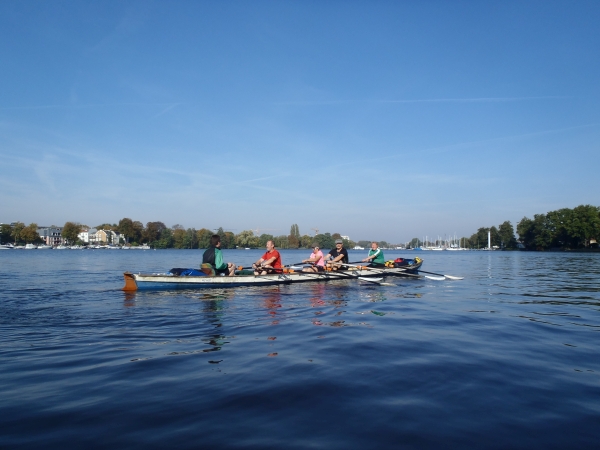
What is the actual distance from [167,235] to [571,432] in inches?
6028

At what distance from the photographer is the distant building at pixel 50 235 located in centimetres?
15675

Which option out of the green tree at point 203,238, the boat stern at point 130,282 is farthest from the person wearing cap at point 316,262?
the green tree at point 203,238

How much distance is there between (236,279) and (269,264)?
214 centimetres

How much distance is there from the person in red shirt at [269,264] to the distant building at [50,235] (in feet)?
540

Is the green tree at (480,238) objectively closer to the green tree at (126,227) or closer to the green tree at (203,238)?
the green tree at (203,238)

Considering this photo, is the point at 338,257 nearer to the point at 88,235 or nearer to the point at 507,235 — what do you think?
the point at 507,235

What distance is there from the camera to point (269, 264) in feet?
60.1

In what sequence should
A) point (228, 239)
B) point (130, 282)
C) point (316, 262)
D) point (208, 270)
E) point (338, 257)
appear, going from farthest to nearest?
point (228, 239) → point (338, 257) → point (316, 262) → point (208, 270) → point (130, 282)

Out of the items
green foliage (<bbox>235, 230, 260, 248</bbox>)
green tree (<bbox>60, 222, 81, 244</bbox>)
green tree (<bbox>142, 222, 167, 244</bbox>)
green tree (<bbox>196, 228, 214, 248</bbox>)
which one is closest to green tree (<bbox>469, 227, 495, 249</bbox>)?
green foliage (<bbox>235, 230, 260, 248</bbox>)

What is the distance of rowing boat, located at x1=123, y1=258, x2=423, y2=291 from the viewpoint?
15.4m

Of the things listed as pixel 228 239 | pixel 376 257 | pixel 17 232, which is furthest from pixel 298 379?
pixel 17 232

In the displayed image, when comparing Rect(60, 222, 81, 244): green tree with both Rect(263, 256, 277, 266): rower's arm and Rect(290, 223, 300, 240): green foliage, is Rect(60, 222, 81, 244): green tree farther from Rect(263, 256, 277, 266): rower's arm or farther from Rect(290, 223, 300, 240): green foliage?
Rect(263, 256, 277, 266): rower's arm

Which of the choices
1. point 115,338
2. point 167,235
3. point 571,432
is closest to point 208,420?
point 571,432

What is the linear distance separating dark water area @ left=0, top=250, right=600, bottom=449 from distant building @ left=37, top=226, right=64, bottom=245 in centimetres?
17073
